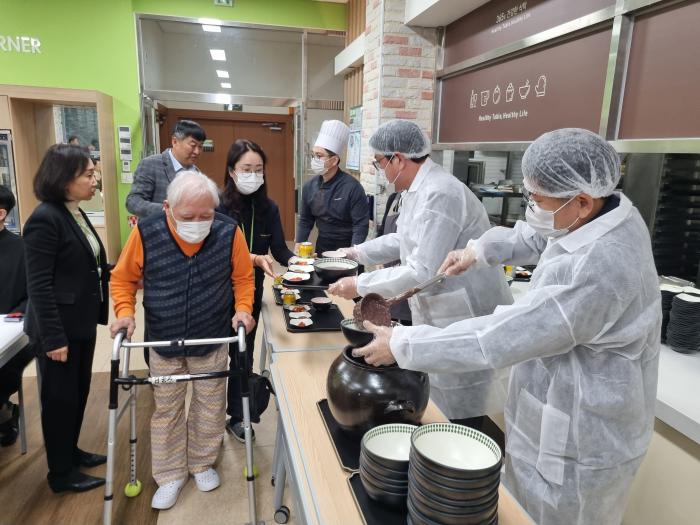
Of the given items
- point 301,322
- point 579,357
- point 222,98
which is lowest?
point 301,322

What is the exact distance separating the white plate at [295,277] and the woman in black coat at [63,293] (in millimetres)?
833

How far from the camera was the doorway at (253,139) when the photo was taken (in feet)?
22.2

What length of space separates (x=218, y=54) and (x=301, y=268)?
203 inches

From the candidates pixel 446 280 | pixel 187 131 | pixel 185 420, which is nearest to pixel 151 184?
pixel 187 131

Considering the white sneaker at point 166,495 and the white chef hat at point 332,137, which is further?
the white chef hat at point 332,137

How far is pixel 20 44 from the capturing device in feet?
17.7

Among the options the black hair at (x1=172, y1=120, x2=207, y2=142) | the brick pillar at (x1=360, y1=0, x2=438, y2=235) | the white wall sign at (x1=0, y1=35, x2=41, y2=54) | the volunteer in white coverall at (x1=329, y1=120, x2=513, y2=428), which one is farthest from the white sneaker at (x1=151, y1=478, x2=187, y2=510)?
the white wall sign at (x1=0, y1=35, x2=41, y2=54)

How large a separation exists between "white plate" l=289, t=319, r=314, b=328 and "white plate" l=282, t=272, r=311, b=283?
0.19 metres

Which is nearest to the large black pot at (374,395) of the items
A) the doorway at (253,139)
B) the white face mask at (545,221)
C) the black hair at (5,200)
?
the white face mask at (545,221)

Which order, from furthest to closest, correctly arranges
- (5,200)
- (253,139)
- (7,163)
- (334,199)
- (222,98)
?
(253,139) → (222,98) → (7,163) → (334,199) → (5,200)

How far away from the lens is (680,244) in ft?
7.75

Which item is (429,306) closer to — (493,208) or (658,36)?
(658,36)

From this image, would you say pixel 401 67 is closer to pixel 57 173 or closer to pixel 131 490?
pixel 57 173

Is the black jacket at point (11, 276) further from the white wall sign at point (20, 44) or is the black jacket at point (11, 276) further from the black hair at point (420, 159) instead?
the white wall sign at point (20, 44)
